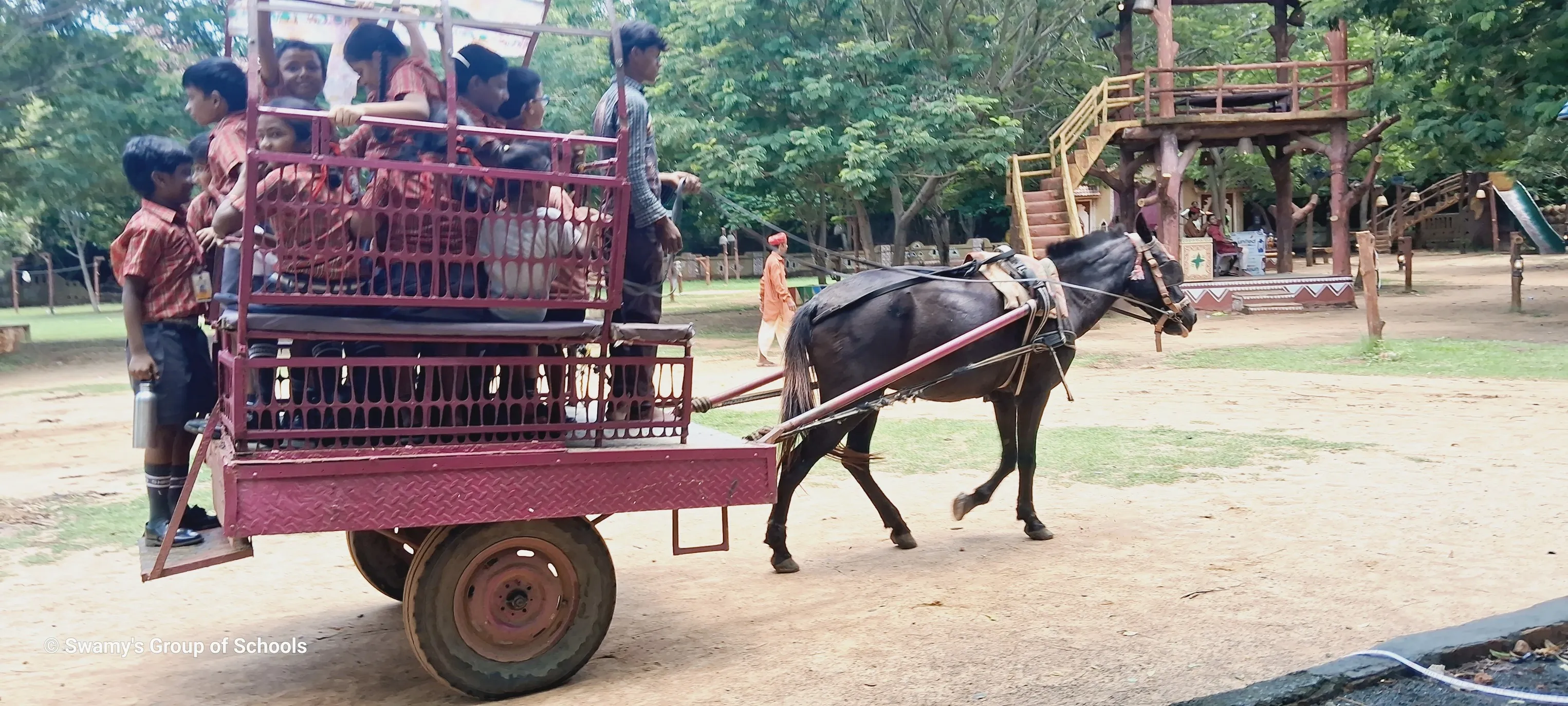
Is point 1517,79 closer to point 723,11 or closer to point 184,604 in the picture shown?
point 723,11

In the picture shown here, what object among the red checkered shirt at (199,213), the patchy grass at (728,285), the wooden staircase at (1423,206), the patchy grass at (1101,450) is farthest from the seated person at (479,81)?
the wooden staircase at (1423,206)

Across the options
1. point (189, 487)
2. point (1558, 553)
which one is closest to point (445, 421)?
point (189, 487)

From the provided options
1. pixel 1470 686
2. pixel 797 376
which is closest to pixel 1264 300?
pixel 797 376

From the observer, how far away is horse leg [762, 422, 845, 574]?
5.86 meters

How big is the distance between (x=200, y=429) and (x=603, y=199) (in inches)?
72.6

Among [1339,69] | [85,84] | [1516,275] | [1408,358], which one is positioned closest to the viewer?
[1408,358]

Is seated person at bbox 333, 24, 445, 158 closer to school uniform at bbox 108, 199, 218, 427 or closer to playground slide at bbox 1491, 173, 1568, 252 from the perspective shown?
school uniform at bbox 108, 199, 218, 427

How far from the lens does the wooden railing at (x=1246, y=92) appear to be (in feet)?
64.5

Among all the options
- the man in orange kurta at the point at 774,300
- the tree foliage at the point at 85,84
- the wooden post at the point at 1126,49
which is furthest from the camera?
the wooden post at the point at 1126,49

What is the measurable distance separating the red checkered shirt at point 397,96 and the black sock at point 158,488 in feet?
5.48

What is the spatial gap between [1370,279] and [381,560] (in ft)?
41.1

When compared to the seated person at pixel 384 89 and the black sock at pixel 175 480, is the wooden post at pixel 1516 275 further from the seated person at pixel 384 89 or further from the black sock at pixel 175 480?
the black sock at pixel 175 480

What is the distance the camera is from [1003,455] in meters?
6.60

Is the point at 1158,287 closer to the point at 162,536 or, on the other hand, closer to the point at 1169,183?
the point at 162,536
